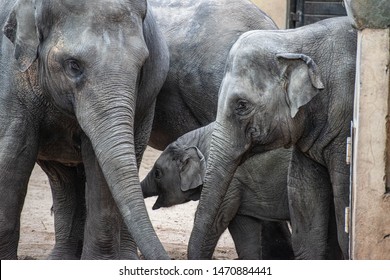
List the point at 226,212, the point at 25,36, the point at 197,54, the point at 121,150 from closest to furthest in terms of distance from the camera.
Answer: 1. the point at 121,150
2. the point at 25,36
3. the point at 226,212
4. the point at 197,54

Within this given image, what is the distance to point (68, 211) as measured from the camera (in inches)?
426

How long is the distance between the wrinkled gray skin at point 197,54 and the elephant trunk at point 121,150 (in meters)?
2.06

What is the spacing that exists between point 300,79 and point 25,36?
1.60m

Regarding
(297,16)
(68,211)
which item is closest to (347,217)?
→ (68,211)

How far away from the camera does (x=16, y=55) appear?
9.16m

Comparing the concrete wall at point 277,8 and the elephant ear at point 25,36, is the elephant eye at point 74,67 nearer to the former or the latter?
the elephant ear at point 25,36

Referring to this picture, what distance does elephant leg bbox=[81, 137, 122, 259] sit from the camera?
951cm

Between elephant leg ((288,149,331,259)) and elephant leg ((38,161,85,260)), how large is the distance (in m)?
1.64

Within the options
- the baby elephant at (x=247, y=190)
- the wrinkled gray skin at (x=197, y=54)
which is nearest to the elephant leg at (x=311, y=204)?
the baby elephant at (x=247, y=190)

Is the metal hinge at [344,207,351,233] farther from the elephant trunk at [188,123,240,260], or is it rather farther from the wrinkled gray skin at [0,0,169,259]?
the wrinkled gray skin at [0,0,169,259]

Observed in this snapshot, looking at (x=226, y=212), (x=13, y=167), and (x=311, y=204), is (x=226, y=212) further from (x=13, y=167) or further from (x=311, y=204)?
(x=13, y=167)

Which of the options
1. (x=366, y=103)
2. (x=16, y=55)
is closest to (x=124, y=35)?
(x=16, y=55)

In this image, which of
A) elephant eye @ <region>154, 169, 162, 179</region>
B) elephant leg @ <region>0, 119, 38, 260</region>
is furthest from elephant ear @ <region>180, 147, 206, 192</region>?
elephant leg @ <region>0, 119, 38, 260</region>

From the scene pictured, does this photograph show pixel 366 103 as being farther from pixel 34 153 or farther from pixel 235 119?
pixel 34 153
